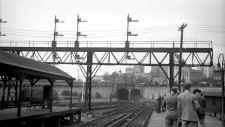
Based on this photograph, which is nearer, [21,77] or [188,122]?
[188,122]

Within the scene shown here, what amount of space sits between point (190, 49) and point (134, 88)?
52870 mm

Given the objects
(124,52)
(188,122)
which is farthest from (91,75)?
(188,122)

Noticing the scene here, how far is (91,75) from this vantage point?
32250 millimetres

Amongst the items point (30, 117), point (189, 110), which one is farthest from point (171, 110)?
point (30, 117)

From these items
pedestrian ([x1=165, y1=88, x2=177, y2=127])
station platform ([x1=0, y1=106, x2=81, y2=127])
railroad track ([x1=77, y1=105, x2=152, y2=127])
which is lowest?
railroad track ([x1=77, y1=105, x2=152, y2=127])

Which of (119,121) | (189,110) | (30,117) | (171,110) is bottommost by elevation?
(119,121)

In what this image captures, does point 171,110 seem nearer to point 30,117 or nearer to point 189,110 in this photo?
point 189,110

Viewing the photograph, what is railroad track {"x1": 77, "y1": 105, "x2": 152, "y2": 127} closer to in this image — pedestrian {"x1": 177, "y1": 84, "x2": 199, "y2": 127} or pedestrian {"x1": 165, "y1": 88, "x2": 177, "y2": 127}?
pedestrian {"x1": 165, "y1": 88, "x2": 177, "y2": 127}

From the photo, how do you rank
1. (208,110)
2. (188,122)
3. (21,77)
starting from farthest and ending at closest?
(208,110), (21,77), (188,122)

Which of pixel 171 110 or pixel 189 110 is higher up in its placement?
pixel 189 110

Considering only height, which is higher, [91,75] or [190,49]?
[190,49]

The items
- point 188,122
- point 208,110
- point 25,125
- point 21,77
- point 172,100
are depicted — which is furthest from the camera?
point 208,110

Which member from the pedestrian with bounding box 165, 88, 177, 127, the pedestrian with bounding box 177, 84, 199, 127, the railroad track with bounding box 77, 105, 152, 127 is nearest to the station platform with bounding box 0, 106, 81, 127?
the railroad track with bounding box 77, 105, 152, 127

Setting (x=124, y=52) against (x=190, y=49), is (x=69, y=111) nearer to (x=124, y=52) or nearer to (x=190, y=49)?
(x=124, y=52)
